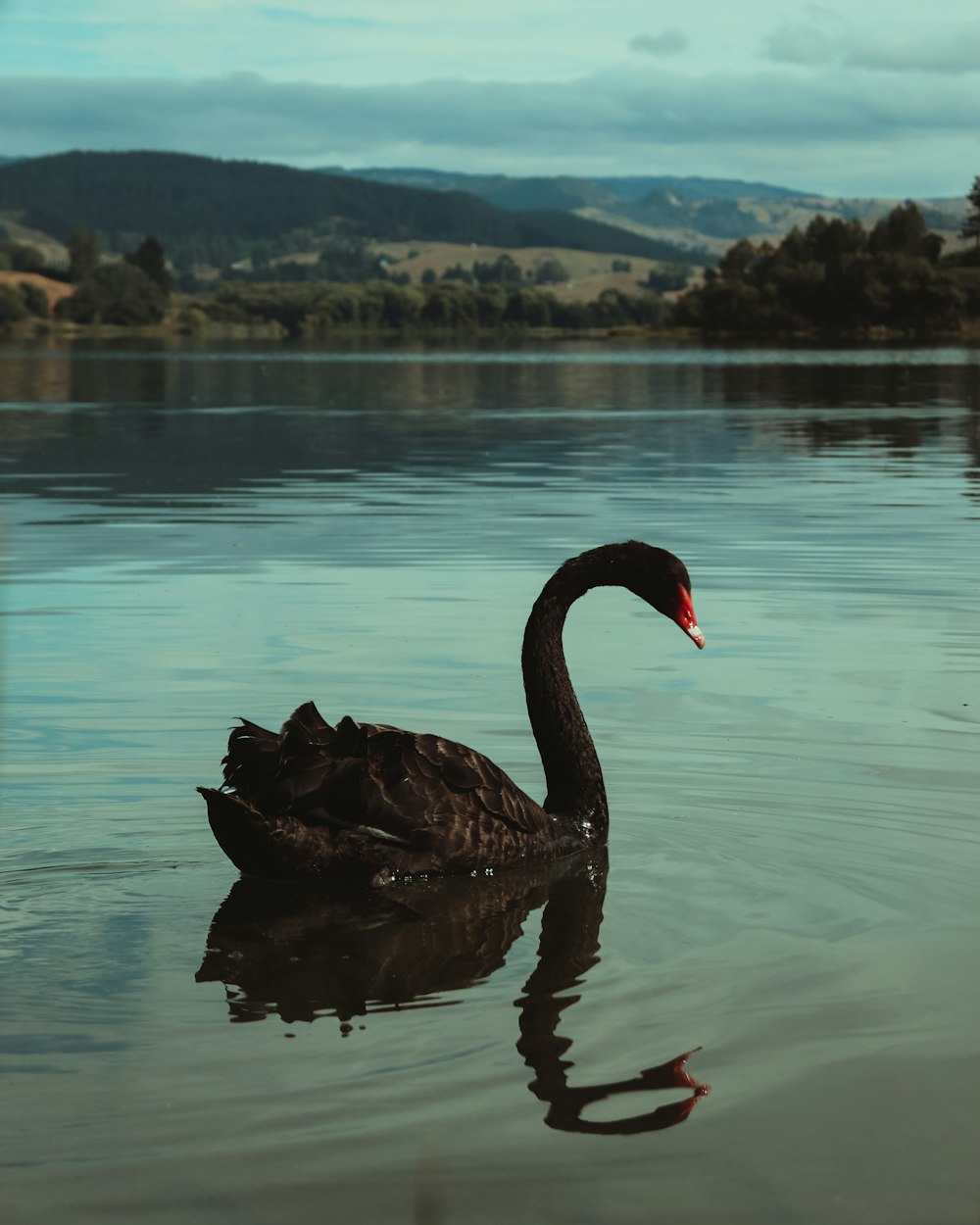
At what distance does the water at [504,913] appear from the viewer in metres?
4.47

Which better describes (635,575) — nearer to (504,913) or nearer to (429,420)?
(504,913)

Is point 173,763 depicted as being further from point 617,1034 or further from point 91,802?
point 617,1034

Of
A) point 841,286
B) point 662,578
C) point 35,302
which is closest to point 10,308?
point 35,302

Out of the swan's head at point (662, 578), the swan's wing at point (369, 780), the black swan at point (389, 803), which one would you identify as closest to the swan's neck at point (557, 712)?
the black swan at point (389, 803)

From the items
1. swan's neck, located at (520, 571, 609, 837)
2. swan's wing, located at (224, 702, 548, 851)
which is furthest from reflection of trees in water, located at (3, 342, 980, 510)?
swan's wing, located at (224, 702, 548, 851)

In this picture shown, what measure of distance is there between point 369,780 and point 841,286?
6757 inches

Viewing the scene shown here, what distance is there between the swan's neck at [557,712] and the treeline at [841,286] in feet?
532

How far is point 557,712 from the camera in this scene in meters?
8.16

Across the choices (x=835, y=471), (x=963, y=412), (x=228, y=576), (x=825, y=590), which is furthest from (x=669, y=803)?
(x=963, y=412)

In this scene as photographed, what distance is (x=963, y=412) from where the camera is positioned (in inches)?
1676

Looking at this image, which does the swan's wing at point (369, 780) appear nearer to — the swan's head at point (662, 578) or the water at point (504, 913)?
the water at point (504, 913)

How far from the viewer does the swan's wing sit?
22.3 ft

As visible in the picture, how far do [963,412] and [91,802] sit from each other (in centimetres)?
3691

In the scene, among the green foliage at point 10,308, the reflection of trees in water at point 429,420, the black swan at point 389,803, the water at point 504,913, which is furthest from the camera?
the green foliage at point 10,308
